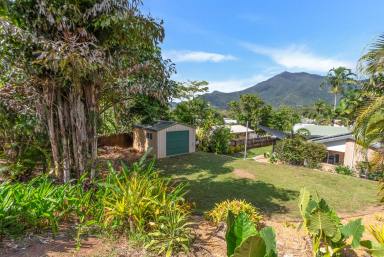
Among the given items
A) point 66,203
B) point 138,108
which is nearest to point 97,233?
point 66,203

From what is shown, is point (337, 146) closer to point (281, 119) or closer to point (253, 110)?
point (253, 110)

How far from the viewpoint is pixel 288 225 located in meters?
6.08

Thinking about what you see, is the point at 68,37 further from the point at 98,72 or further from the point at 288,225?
the point at 288,225

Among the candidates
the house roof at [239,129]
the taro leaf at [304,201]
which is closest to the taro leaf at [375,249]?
the taro leaf at [304,201]

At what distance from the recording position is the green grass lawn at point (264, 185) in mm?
8195

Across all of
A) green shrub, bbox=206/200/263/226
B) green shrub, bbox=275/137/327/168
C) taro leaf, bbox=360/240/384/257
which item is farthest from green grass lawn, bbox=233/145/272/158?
taro leaf, bbox=360/240/384/257

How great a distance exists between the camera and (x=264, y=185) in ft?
34.6

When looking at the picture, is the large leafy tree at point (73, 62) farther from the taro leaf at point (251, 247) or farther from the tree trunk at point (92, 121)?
the taro leaf at point (251, 247)

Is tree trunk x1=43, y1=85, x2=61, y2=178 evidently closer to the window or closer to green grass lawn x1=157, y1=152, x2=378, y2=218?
green grass lawn x1=157, y1=152, x2=378, y2=218

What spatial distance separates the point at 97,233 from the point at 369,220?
7.41 metres

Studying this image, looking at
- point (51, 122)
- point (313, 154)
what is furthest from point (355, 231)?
point (313, 154)

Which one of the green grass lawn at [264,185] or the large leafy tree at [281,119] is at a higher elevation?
the large leafy tree at [281,119]

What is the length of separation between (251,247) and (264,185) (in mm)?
Result: 7855

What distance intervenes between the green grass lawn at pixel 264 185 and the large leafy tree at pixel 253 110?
1825 cm
